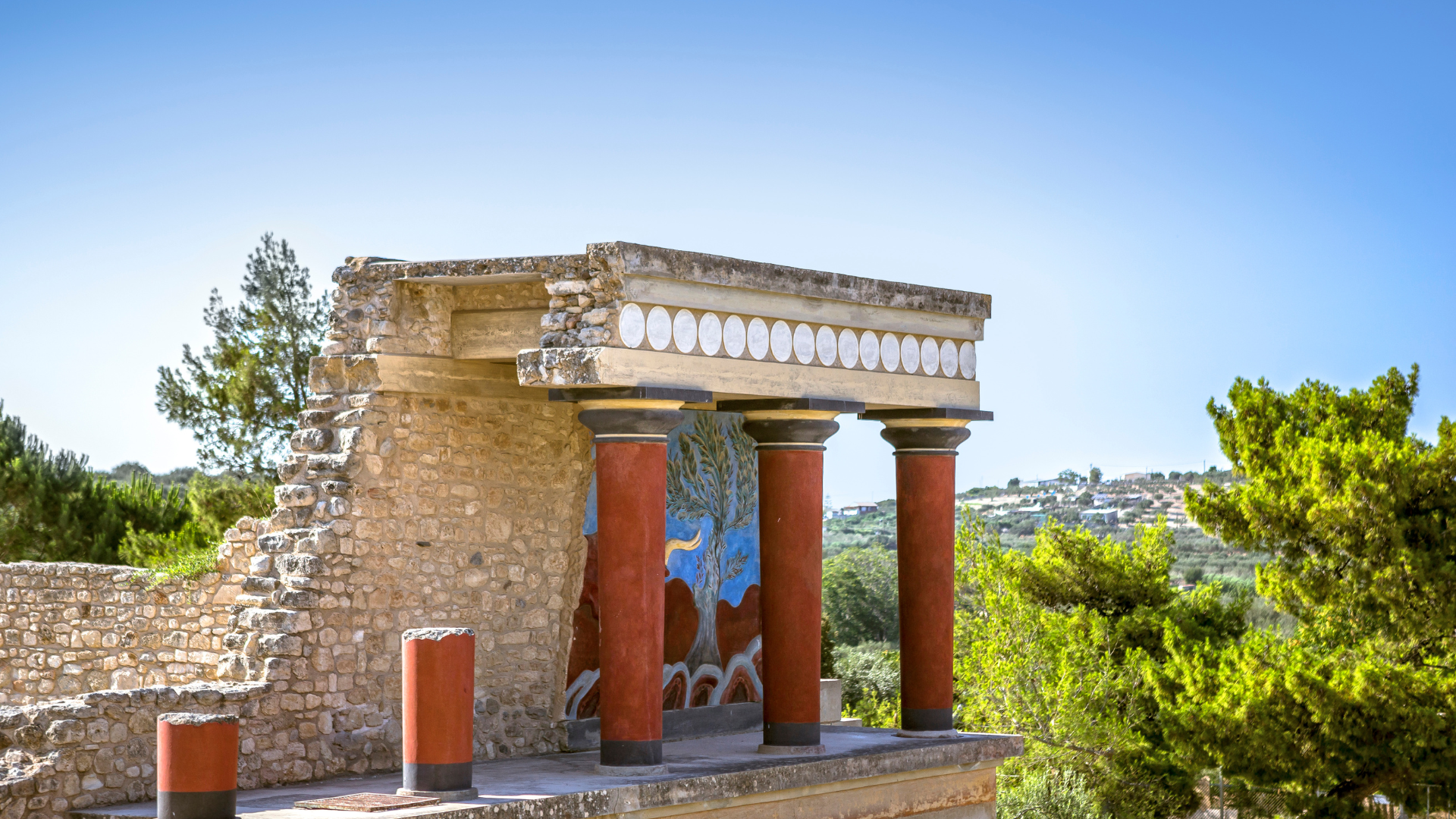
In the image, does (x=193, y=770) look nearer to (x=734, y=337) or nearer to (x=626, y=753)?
(x=626, y=753)

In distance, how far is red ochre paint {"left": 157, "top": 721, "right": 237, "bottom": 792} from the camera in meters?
7.71

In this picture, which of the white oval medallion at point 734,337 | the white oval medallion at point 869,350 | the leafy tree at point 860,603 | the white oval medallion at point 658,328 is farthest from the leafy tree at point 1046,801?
the leafy tree at point 860,603

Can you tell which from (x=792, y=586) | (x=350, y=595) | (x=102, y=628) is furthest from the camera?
(x=102, y=628)

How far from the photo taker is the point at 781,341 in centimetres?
1086

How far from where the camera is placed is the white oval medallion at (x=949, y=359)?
1227 centimetres

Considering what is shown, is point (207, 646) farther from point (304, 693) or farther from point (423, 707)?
point (423, 707)

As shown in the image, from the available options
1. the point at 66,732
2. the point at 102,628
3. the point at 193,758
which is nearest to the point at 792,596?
the point at 193,758

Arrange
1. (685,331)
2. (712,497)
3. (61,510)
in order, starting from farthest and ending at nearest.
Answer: (61,510) < (712,497) < (685,331)

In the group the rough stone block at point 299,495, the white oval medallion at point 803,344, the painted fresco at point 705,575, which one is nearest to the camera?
the rough stone block at point 299,495

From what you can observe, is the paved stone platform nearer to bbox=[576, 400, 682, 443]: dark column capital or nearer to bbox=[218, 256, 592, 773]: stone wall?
bbox=[218, 256, 592, 773]: stone wall

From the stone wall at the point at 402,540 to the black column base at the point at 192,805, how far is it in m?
1.97

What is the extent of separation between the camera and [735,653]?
533 inches

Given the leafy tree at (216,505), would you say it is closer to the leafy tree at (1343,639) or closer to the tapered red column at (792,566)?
the tapered red column at (792,566)

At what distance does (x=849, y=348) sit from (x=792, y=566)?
1.65 metres
